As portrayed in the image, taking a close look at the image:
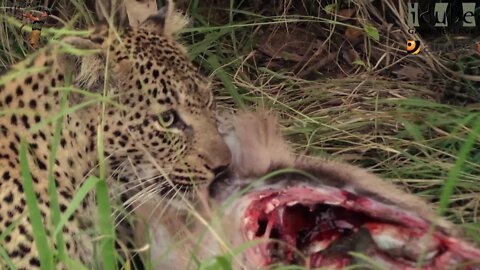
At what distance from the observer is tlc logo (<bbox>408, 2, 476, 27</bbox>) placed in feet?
17.7

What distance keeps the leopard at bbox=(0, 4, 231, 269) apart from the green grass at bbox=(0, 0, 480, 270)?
1.22ft

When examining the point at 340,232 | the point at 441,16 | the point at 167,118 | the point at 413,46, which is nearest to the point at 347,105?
the point at 413,46

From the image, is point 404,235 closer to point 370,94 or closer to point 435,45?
point 370,94

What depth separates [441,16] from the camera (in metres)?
5.50

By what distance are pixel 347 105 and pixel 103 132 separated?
5.96 feet

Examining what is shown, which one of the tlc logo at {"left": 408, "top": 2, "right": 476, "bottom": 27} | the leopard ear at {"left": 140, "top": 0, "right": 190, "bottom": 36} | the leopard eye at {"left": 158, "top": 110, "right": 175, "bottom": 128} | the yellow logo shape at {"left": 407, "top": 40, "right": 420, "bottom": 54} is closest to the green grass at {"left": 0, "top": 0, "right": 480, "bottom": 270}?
the yellow logo shape at {"left": 407, "top": 40, "right": 420, "bottom": 54}

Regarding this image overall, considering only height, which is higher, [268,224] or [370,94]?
[268,224]

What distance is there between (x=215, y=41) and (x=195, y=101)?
202 centimetres

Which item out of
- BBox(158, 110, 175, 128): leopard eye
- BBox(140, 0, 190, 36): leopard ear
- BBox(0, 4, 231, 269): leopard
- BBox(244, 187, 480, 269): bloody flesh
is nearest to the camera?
BBox(244, 187, 480, 269): bloody flesh

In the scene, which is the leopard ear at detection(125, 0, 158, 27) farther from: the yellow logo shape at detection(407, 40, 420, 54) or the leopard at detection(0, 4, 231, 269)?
the yellow logo shape at detection(407, 40, 420, 54)

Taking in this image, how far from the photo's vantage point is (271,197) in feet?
10.4

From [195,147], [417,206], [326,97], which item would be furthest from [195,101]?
[326,97]

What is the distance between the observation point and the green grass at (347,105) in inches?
162

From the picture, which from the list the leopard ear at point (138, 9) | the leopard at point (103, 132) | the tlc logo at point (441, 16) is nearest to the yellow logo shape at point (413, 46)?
the tlc logo at point (441, 16)
